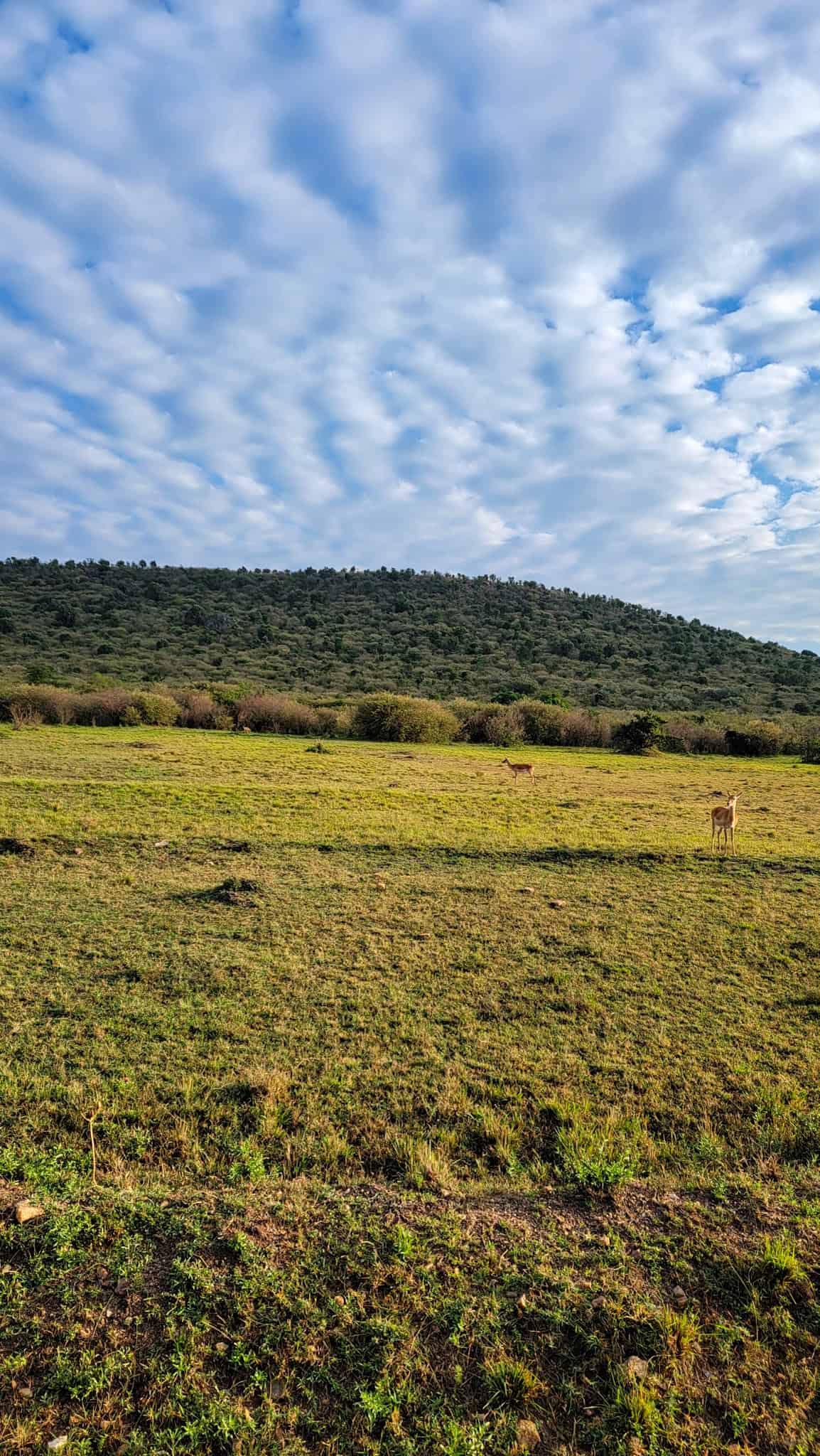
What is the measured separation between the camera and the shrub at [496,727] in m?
48.3

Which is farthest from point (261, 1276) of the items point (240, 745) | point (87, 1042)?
point (240, 745)

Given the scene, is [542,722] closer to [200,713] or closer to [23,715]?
[200,713]

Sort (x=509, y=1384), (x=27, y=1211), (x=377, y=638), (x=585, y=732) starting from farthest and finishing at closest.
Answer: (x=377, y=638), (x=585, y=732), (x=27, y=1211), (x=509, y=1384)

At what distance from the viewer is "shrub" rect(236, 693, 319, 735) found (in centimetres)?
4700

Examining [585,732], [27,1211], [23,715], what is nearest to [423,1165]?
[27,1211]

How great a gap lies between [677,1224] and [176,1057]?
14.0 ft

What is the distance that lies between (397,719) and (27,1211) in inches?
1647

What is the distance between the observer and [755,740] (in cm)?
4719

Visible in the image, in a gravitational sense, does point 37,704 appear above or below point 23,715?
above

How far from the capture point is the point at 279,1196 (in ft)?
13.5

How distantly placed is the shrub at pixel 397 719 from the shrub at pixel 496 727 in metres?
3.29

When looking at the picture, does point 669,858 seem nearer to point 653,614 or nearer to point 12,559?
point 653,614

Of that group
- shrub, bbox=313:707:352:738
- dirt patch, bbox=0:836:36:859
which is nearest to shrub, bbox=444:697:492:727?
shrub, bbox=313:707:352:738

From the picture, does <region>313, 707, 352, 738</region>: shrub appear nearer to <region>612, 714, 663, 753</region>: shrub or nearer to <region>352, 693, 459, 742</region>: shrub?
<region>352, 693, 459, 742</region>: shrub
